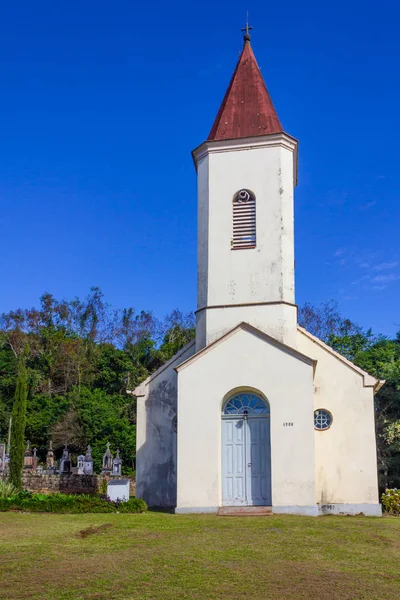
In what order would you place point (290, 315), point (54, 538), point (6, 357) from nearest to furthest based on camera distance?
point (54, 538) < point (290, 315) < point (6, 357)

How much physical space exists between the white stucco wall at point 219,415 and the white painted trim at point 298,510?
0.13 feet

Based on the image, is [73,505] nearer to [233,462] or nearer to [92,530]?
[92,530]

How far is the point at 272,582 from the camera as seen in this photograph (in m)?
9.50

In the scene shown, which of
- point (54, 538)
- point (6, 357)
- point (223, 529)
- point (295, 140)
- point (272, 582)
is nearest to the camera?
point (272, 582)

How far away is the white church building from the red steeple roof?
56 mm

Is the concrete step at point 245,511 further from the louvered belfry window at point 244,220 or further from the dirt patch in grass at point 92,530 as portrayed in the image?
the louvered belfry window at point 244,220

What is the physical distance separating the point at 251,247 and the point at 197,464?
292 inches

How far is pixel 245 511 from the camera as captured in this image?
1838 centimetres

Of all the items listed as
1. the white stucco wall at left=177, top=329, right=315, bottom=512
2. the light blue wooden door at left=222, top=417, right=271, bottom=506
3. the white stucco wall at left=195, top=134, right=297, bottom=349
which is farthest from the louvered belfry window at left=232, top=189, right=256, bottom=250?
the light blue wooden door at left=222, top=417, right=271, bottom=506

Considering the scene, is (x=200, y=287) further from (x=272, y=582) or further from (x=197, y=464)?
(x=272, y=582)

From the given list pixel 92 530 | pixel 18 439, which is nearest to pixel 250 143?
pixel 92 530

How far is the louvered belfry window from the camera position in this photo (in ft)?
72.3

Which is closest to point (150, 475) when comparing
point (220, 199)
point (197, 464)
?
point (197, 464)

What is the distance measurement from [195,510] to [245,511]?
4.98 feet
